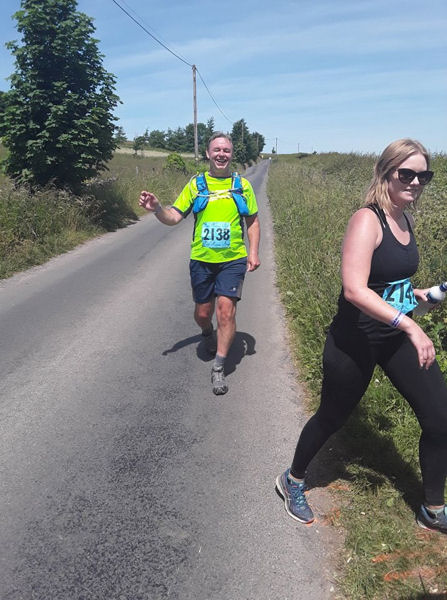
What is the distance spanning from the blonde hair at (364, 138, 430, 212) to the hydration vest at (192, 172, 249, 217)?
5.59ft

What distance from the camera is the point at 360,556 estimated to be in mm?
2094

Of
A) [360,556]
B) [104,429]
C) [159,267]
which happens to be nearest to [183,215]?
[104,429]

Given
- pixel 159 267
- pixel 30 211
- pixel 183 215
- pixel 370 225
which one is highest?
pixel 370 225

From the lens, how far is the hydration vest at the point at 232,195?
3.72m

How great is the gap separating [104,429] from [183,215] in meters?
1.77

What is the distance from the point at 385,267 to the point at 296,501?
130cm

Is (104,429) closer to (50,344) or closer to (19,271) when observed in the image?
(50,344)

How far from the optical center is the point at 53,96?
34.5ft

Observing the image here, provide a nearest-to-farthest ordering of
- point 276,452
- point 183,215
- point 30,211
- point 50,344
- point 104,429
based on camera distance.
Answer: point 276,452, point 104,429, point 183,215, point 50,344, point 30,211

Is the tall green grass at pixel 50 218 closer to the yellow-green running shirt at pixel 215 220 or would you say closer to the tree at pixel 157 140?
the yellow-green running shirt at pixel 215 220

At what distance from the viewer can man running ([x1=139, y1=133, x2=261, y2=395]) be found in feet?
12.2

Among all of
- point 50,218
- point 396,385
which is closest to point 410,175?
point 396,385

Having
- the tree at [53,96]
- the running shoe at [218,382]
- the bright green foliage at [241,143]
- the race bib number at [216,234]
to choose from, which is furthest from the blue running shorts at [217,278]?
the bright green foliage at [241,143]

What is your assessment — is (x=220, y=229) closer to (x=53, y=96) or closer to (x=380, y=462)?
(x=380, y=462)
